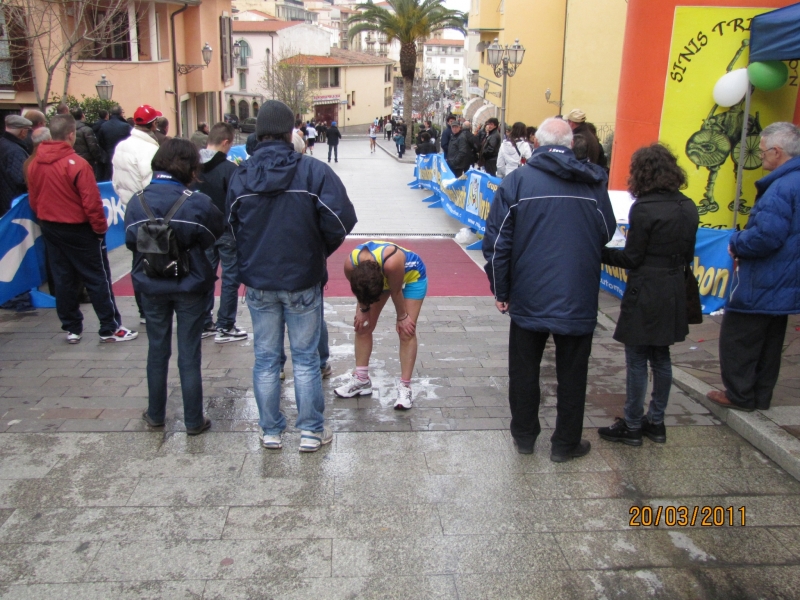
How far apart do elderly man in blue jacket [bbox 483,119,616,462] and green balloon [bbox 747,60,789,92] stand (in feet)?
16.9

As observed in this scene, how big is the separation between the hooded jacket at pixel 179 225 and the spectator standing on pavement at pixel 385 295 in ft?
2.67

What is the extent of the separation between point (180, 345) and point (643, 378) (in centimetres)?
262

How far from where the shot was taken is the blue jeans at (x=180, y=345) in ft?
13.6

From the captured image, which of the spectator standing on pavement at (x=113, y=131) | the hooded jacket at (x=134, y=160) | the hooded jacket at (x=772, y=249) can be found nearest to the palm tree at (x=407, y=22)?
the spectator standing on pavement at (x=113, y=131)

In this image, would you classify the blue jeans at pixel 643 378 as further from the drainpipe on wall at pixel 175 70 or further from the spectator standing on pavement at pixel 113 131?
the drainpipe on wall at pixel 175 70

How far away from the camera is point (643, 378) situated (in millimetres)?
4137

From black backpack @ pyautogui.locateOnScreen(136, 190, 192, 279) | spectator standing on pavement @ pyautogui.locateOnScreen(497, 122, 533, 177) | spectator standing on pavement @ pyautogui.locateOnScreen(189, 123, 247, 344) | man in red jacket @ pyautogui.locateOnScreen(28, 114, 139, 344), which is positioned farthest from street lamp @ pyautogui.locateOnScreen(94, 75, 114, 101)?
black backpack @ pyautogui.locateOnScreen(136, 190, 192, 279)

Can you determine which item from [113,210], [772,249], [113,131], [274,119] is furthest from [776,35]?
[113,131]

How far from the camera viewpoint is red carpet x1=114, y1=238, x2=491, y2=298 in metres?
7.78

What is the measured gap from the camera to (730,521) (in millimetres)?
3465

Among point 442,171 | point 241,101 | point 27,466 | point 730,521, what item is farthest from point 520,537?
point 241,101

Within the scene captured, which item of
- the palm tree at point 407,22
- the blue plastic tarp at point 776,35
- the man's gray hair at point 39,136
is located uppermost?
the palm tree at point 407,22

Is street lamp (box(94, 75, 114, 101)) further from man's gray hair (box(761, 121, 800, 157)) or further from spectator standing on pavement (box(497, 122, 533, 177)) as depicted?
man's gray hair (box(761, 121, 800, 157))

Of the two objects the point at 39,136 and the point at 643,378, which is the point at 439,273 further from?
the point at 643,378
